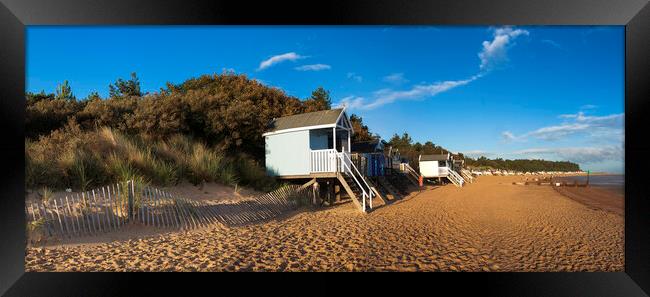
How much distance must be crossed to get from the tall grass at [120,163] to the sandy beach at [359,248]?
2.45 metres

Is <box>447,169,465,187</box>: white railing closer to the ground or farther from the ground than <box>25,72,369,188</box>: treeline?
closer to the ground

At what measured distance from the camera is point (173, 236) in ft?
18.9

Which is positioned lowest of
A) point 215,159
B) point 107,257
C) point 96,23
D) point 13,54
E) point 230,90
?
point 107,257

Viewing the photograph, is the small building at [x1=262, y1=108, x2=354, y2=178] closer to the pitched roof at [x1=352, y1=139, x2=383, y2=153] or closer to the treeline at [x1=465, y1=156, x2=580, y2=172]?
the pitched roof at [x1=352, y1=139, x2=383, y2=153]

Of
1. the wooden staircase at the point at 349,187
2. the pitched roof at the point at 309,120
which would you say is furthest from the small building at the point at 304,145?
the wooden staircase at the point at 349,187

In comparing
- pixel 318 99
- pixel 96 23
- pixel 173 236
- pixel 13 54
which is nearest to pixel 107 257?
pixel 173 236

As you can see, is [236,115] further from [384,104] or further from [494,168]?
[494,168]

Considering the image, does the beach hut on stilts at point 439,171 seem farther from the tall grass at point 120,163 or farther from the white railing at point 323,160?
the tall grass at point 120,163

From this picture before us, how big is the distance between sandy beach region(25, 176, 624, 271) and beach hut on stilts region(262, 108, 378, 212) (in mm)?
1870

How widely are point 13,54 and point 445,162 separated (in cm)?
2613

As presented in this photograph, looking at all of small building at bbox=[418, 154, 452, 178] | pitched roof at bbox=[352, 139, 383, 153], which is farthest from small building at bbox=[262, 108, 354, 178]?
small building at bbox=[418, 154, 452, 178]

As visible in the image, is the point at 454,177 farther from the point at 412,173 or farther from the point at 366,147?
the point at 366,147

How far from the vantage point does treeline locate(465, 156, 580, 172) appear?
31.9 m

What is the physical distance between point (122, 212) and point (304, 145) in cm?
628
